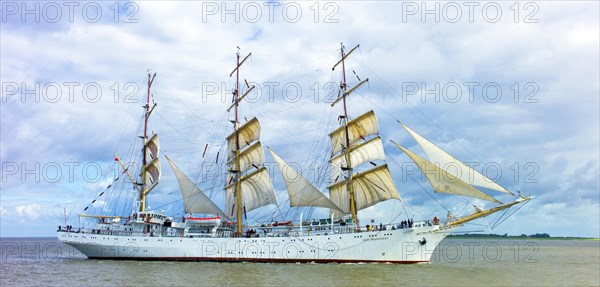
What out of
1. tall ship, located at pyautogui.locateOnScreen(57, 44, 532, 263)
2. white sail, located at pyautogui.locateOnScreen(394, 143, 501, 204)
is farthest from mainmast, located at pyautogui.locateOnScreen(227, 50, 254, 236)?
white sail, located at pyautogui.locateOnScreen(394, 143, 501, 204)

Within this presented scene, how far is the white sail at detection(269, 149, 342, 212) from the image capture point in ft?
157

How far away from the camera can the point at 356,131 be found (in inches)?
2014

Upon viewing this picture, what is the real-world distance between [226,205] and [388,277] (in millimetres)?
25665

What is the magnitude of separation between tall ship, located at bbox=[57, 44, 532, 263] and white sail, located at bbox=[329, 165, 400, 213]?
0.10m

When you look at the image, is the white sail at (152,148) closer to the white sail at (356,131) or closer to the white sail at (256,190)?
the white sail at (256,190)

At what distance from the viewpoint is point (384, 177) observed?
47.4 m

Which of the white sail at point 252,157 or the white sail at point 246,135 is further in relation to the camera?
the white sail at point 246,135

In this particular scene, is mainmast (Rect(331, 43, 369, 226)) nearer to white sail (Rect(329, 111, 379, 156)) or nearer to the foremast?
white sail (Rect(329, 111, 379, 156))

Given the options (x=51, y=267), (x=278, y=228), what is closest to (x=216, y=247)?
(x=278, y=228)

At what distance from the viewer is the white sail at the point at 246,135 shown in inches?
2111

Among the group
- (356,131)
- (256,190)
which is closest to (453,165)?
(356,131)

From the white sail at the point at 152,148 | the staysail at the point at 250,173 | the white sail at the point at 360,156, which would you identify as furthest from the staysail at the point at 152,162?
the white sail at the point at 360,156

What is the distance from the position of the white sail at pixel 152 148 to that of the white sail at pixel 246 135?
328 inches

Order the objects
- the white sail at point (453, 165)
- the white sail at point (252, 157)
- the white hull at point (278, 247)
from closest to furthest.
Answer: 1. the white sail at point (453, 165)
2. the white hull at point (278, 247)
3. the white sail at point (252, 157)
